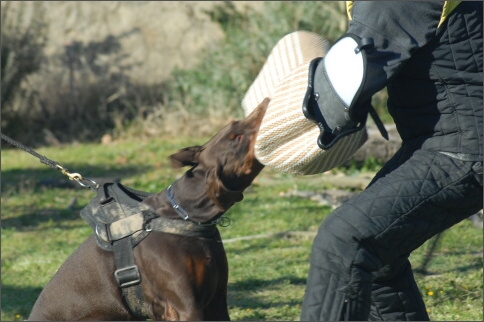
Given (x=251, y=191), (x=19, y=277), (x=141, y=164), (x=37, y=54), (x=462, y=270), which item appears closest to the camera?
(x=462, y=270)

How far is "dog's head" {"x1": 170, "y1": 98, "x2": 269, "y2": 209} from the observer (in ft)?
13.8

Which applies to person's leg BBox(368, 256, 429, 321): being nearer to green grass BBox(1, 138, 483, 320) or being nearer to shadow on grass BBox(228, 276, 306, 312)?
green grass BBox(1, 138, 483, 320)

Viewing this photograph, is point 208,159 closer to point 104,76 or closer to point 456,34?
point 456,34

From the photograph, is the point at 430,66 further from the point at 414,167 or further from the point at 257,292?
the point at 257,292

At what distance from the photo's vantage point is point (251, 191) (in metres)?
9.91

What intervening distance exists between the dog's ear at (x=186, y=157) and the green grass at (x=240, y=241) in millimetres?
1673

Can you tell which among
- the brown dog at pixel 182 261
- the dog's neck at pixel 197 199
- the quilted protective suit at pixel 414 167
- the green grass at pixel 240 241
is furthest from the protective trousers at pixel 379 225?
the green grass at pixel 240 241

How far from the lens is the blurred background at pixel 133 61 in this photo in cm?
1280

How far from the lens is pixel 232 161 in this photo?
13.9ft

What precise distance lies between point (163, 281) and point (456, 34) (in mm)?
1741

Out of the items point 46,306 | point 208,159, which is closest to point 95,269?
point 46,306

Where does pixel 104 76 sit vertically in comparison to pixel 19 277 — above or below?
above

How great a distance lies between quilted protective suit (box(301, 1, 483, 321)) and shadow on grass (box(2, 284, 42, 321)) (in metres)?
3.18

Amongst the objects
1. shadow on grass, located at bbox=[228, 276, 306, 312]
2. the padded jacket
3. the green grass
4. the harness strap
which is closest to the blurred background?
the green grass
